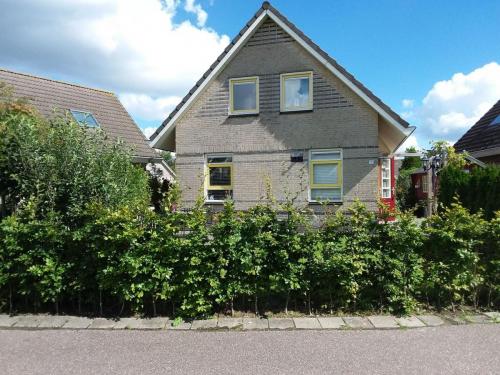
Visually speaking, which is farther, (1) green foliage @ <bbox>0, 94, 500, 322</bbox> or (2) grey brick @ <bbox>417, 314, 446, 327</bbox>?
(1) green foliage @ <bbox>0, 94, 500, 322</bbox>

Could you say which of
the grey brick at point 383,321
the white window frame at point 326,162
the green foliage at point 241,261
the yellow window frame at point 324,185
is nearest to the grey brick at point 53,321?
the green foliage at point 241,261

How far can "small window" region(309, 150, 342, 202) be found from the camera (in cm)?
1455

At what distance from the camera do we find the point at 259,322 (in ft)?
17.5

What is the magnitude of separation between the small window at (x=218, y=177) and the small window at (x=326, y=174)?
313 cm

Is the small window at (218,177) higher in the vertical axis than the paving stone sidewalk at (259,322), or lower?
higher

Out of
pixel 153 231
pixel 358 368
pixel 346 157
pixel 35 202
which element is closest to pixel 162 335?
pixel 153 231

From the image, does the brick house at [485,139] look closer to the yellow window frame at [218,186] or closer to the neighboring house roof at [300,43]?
the neighboring house roof at [300,43]

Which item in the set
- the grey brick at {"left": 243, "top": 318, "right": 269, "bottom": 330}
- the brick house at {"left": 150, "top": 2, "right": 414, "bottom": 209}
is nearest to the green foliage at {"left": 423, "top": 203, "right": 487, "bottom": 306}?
the grey brick at {"left": 243, "top": 318, "right": 269, "bottom": 330}

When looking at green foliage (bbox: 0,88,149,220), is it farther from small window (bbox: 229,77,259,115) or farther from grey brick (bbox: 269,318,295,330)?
small window (bbox: 229,77,259,115)

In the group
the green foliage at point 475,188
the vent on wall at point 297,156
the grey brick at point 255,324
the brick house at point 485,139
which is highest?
the brick house at point 485,139

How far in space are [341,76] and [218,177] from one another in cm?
586

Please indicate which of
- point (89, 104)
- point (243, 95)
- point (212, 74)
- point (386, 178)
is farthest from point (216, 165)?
point (89, 104)

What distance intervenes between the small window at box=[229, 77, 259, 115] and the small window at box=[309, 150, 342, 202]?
2.92 m

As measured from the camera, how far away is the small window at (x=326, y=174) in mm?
14555
